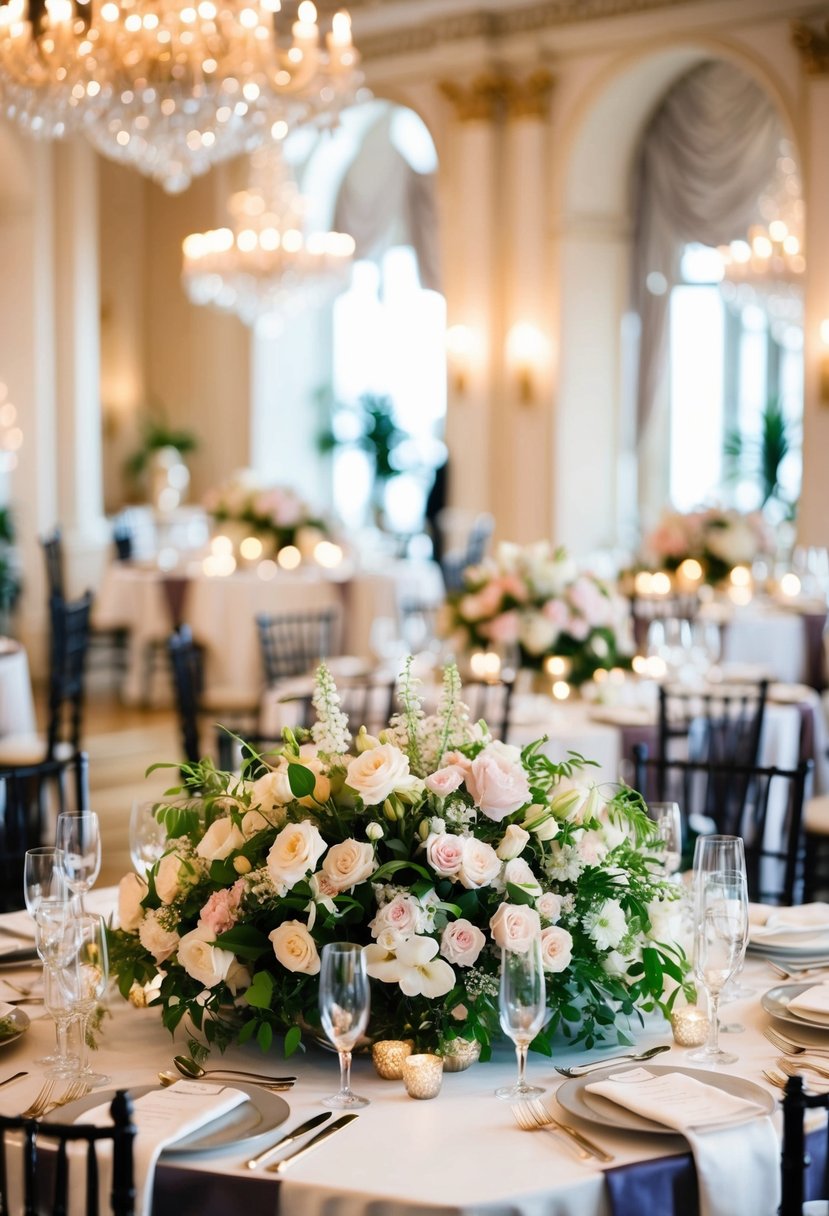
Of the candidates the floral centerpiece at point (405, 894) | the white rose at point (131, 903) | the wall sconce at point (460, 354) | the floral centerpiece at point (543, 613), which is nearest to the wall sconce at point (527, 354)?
the wall sconce at point (460, 354)

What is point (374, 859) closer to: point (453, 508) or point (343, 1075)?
point (343, 1075)

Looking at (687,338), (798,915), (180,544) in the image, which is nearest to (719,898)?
(798,915)

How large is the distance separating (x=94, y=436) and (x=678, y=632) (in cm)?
731

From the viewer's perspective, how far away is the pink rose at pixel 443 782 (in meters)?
2.16

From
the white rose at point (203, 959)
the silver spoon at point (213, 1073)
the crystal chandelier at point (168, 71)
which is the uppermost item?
the crystal chandelier at point (168, 71)

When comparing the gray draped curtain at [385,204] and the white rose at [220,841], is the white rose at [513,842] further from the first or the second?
the gray draped curtain at [385,204]

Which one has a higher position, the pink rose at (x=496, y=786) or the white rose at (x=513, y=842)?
the pink rose at (x=496, y=786)

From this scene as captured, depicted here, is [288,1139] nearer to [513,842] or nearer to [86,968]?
[86,968]

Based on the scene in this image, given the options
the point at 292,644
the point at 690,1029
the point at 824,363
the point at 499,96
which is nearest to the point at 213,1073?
the point at 690,1029

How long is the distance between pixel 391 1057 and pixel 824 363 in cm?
808

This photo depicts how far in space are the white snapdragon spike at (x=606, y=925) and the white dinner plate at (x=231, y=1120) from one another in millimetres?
489

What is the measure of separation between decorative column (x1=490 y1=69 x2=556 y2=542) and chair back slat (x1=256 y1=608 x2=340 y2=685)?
8.32ft

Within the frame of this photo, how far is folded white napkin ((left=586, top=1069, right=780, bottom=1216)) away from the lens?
1.87 metres

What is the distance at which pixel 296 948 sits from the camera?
6.83 ft
